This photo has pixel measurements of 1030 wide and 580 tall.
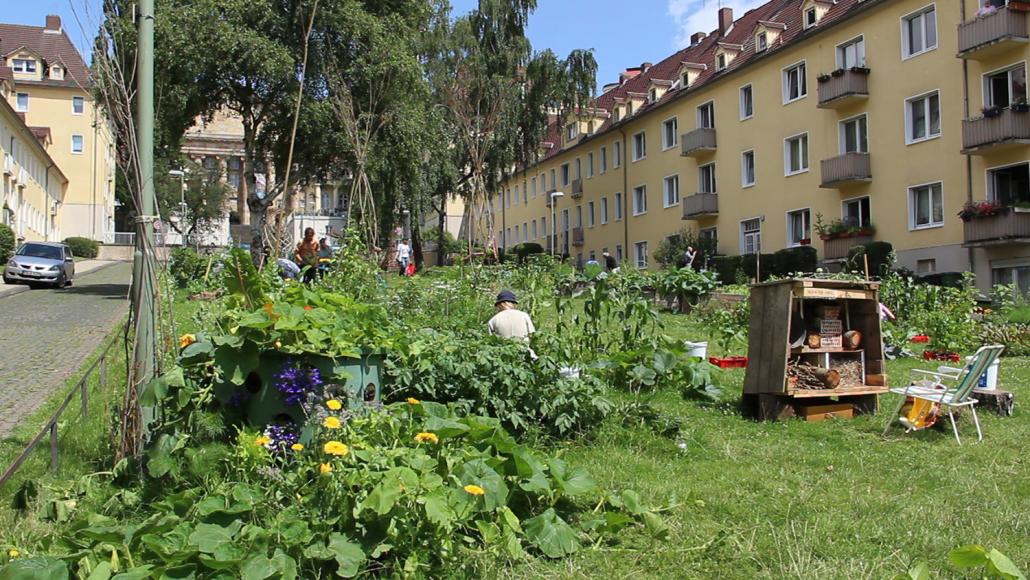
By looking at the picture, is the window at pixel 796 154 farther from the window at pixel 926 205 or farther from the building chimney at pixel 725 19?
the building chimney at pixel 725 19

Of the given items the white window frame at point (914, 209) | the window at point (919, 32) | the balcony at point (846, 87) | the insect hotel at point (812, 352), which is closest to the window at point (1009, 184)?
the white window frame at point (914, 209)

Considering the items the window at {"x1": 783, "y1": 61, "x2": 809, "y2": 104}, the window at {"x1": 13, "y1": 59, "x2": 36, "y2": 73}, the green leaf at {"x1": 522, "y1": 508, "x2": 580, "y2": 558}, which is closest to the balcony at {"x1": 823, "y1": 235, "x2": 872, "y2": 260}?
the window at {"x1": 783, "y1": 61, "x2": 809, "y2": 104}

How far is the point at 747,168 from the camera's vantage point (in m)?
37.8

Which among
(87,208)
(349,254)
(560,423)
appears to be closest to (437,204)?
(349,254)

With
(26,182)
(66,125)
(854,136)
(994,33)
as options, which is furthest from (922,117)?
(66,125)

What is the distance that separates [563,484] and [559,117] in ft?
125

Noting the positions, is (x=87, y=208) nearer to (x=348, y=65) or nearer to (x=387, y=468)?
(x=348, y=65)

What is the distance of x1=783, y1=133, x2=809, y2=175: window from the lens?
34.0m

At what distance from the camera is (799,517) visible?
4.82 metres

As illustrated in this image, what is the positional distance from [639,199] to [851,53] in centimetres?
1717

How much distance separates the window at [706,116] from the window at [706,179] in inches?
73.2

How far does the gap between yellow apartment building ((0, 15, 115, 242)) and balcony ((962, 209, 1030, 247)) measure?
61.9 meters

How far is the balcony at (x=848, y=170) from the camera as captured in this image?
→ 3047cm

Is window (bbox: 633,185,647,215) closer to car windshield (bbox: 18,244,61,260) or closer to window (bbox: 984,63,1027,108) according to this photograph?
window (bbox: 984,63,1027,108)
